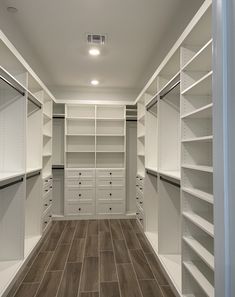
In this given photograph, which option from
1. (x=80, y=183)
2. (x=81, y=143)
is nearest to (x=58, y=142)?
(x=81, y=143)

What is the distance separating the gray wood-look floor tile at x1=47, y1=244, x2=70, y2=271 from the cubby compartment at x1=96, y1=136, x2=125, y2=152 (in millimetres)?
2199

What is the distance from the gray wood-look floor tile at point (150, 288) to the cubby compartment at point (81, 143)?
117 inches

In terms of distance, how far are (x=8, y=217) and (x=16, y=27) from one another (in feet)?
6.92

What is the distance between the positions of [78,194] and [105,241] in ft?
4.43

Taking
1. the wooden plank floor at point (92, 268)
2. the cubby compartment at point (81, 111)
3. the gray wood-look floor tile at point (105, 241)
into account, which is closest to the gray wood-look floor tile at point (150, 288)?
the wooden plank floor at point (92, 268)

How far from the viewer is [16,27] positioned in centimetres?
261

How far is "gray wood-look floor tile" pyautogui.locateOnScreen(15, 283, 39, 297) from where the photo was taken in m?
2.13

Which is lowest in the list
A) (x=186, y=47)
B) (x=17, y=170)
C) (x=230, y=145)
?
(x=17, y=170)

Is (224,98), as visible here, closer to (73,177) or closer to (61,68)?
(61,68)

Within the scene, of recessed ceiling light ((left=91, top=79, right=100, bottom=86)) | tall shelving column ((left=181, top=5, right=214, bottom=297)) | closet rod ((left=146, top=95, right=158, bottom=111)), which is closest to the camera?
tall shelving column ((left=181, top=5, right=214, bottom=297))

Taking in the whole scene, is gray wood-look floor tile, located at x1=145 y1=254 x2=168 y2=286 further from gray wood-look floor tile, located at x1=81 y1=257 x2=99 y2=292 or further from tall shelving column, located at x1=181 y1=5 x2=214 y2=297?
gray wood-look floor tile, located at x1=81 y1=257 x2=99 y2=292

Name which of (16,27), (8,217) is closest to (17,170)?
(8,217)

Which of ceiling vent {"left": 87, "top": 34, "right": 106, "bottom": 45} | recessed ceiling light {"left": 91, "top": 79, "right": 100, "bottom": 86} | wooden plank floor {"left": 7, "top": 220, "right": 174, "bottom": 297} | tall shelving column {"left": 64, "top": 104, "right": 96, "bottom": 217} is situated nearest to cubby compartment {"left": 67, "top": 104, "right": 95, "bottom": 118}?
tall shelving column {"left": 64, "top": 104, "right": 96, "bottom": 217}

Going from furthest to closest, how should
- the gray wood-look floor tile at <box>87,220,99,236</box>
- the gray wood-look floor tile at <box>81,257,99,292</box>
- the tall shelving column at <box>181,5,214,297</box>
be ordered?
1. the gray wood-look floor tile at <box>87,220,99,236</box>
2. the gray wood-look floor tile at <box>81,257,99,292</box>
3. the tall shelving column at <box>181,5,214,297</box>
